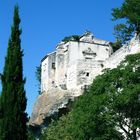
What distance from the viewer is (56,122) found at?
47844 mm

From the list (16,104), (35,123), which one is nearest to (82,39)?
(35,123)

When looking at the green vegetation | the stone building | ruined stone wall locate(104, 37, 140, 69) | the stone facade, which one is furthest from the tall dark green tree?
the stone building

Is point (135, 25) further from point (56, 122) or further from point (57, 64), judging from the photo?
point (57, 64)

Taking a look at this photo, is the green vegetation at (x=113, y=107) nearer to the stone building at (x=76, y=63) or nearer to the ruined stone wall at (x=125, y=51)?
the ruined stone wall at (x=125, y=51)

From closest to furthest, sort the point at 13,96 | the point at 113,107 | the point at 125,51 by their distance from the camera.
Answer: the point at 113,107, the point at 13,96, the point at 125,51

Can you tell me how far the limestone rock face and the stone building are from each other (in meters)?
1.00

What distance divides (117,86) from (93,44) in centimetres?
2650

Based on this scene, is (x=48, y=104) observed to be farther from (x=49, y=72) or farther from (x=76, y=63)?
(x=49, y=72)

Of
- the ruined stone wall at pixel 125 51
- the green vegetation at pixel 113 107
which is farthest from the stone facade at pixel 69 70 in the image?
the green vegetation at pixel 113 107

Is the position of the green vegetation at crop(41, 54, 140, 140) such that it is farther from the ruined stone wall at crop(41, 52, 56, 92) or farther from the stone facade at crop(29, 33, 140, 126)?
the ruined stone wall at crop(41, 52, 56, 92)

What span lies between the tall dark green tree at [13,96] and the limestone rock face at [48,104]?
1665 cm

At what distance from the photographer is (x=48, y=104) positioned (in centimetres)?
5306

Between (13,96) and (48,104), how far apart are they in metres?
20.8

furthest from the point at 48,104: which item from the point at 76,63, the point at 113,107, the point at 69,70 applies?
the point at 113,107
